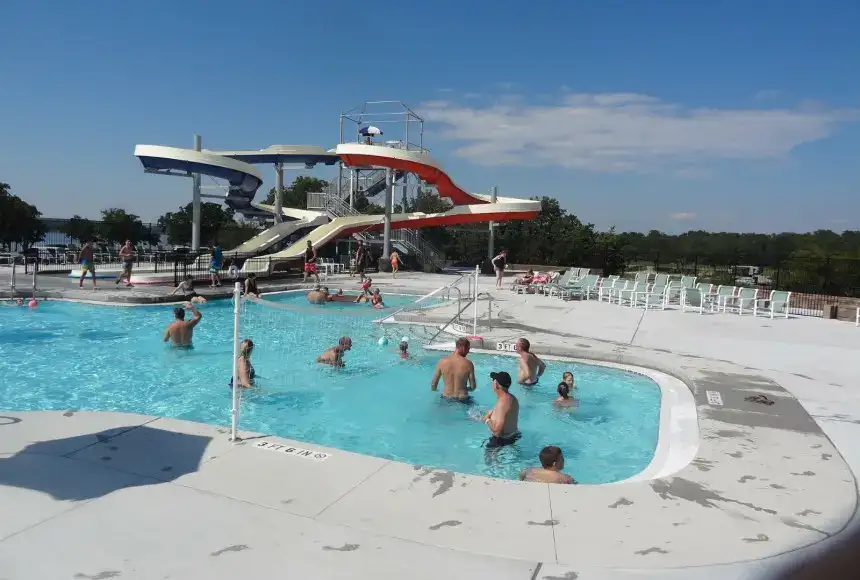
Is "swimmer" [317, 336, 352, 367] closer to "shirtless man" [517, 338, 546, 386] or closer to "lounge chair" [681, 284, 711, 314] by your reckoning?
"shirtless man" [517, 338, 546, 386]

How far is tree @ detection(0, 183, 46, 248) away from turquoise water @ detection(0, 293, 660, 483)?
23.9m

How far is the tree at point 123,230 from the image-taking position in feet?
129

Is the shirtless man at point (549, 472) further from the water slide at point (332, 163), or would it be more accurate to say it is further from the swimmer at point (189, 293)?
the water slide at point (332, 163)

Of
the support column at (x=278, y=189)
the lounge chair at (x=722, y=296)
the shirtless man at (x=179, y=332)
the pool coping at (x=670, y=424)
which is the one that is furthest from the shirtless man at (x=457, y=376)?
the support column at (x=278, y=189)

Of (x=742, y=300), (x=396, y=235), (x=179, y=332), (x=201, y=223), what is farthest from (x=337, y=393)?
(x=201, y=223)

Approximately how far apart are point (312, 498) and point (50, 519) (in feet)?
5.01

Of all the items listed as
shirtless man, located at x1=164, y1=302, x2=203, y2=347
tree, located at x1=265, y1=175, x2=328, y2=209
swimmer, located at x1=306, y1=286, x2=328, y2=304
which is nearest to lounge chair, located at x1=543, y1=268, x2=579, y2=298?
swimmer, located at x1=306, y1=286, x2=328, y2=304

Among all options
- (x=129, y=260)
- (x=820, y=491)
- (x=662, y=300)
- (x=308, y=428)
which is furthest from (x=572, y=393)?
(x=129, y=260)

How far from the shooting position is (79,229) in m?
39.1

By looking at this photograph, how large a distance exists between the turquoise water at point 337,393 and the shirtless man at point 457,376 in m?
0.21

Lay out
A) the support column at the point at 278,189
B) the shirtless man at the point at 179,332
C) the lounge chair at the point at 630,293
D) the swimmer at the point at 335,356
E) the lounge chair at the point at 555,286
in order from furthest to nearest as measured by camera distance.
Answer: the support column at the point at 278,189, the lounge chair at the point at 555,286, the lounge chair at the point at 630,293, the shirtless man at the point at 179,332, the swimmer at the point at 335,356

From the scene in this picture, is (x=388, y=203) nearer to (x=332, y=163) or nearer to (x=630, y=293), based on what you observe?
(x=332, y=163)

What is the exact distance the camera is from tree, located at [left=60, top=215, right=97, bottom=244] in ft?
127

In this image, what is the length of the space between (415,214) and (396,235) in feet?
6.14
